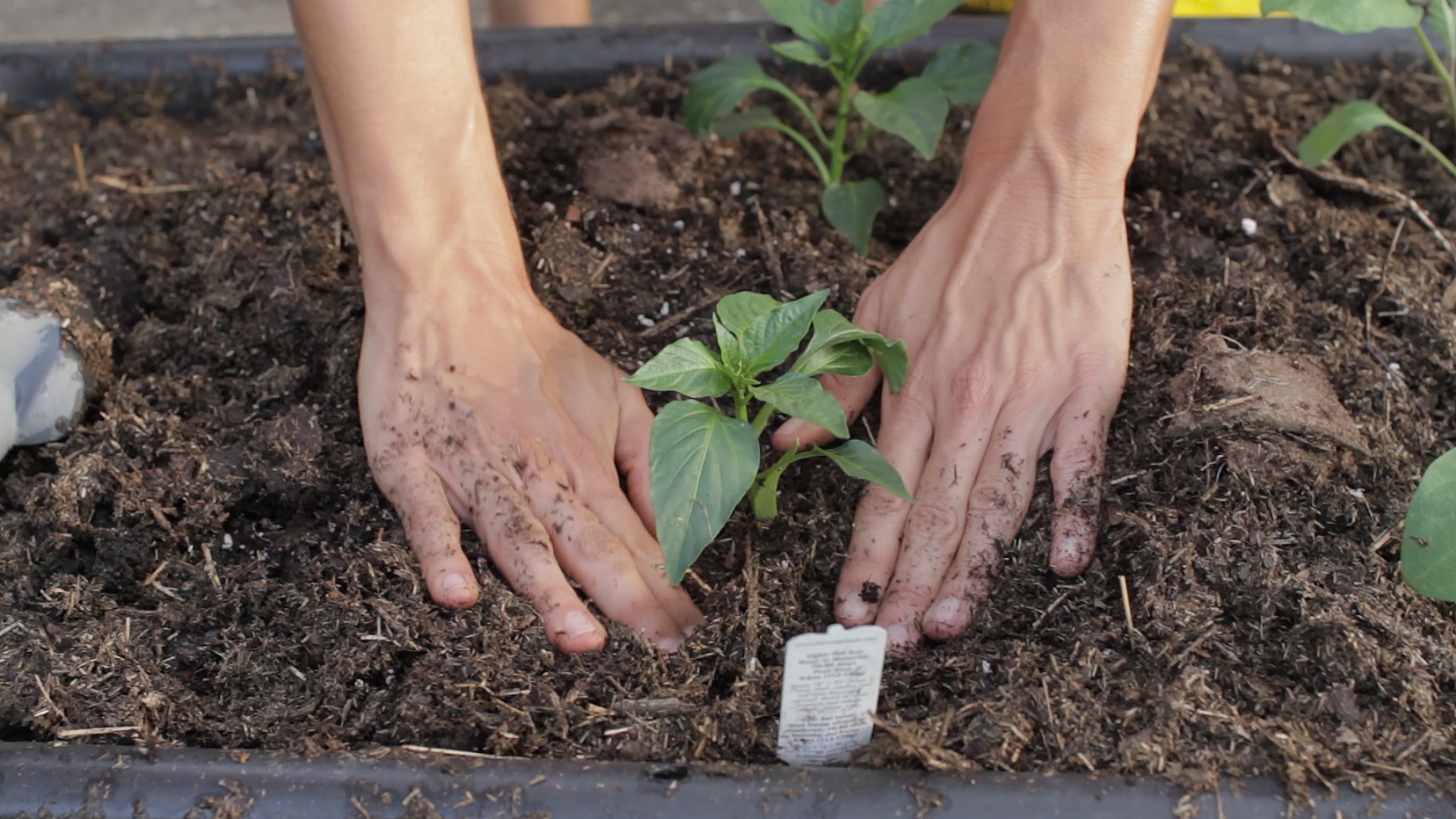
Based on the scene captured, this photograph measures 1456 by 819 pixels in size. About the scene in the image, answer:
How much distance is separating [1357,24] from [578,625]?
1.21 meters

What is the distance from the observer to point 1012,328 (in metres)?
1.37

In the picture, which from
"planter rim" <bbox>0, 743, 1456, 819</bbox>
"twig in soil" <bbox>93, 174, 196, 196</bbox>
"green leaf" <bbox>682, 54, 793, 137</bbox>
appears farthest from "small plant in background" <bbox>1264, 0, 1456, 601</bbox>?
"twig in soil" <bbox>93, 174, 196, 196</bbox>

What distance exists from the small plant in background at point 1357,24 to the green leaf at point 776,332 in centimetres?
78

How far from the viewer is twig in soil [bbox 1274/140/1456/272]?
1.68m

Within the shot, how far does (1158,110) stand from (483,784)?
61.5 inches

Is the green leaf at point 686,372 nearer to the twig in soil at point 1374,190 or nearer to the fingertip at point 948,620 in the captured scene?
the fingertip at point 948,620

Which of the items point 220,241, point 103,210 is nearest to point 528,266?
point 220,241

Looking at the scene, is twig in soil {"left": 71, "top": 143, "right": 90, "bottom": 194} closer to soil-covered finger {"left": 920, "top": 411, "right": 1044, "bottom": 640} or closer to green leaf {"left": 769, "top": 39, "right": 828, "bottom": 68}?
green leaf {"left": 769, "top": 39, "right": 828, "bottom": 68}

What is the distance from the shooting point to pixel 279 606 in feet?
4.16

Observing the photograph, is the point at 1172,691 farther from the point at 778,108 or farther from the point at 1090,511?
the point at 778,108

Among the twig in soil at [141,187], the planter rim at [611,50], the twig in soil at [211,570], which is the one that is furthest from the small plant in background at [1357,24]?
the twig in soil at [141,187]

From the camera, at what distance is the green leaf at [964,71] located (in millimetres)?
1648

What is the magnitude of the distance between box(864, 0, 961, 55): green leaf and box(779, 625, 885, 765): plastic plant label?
946mm

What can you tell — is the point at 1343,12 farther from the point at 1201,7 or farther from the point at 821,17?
the point at 1201,7
